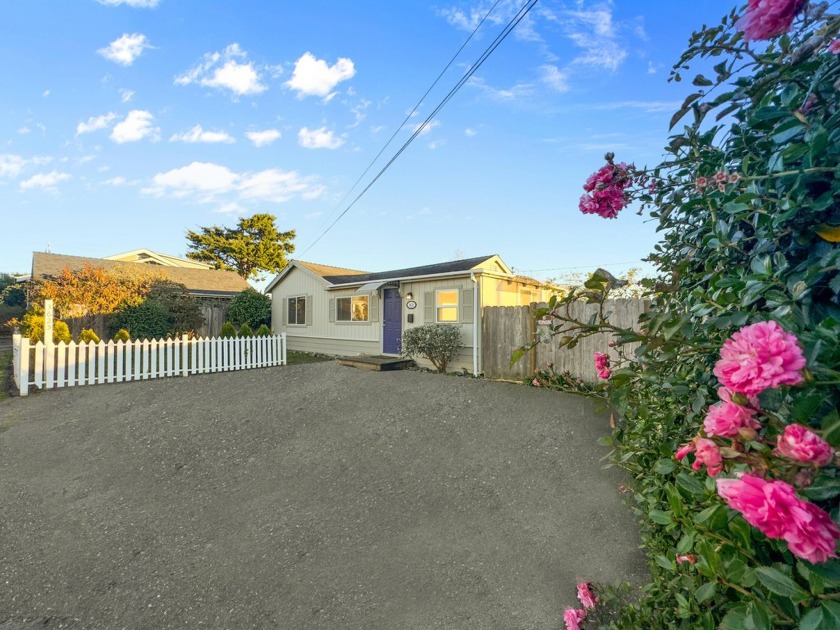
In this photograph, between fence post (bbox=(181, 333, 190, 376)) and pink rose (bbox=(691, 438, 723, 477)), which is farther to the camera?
fence post (bbox=(181, 333, 190, 376))

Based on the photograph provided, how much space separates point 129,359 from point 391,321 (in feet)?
21.5

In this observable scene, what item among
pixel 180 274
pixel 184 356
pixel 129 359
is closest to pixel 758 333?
pixel 129 359

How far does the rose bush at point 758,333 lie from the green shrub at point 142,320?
1622cm

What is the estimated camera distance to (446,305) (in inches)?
421

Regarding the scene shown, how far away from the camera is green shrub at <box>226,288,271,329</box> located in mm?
16594

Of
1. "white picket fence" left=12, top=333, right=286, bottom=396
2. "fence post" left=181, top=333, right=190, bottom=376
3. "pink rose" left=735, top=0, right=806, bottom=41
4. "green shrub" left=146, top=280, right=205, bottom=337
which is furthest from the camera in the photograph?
"green shrub" left=146, top=280, right=205, bottom=337

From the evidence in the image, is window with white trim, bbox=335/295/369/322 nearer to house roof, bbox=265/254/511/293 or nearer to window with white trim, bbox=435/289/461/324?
house roof, bbox=265/254/511/293

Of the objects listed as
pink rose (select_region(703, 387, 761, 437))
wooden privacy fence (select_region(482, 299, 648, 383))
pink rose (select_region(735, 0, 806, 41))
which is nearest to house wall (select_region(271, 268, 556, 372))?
wooden privacy fence (select_region(482, 299, 648, 383))

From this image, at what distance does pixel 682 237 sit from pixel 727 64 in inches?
24.3

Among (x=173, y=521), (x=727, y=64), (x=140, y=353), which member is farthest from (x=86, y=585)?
(x=140, y=353)

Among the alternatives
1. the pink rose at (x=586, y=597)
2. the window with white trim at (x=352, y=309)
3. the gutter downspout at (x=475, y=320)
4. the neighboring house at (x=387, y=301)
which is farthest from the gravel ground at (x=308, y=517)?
the window with white trim at (x=352, y=309)

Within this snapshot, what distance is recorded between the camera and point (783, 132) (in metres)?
0.96

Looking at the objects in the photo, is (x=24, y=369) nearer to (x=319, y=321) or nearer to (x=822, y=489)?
(x=319, y=321)

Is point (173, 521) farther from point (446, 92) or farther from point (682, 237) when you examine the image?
point (446, 92)
